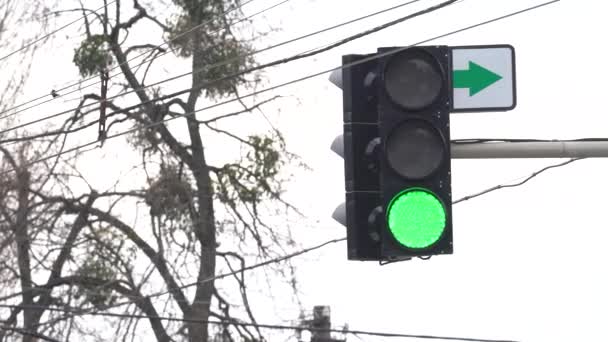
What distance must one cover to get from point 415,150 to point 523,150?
0.68 meters

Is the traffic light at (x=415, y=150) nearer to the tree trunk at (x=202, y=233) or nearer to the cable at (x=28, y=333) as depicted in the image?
the cable at (x=28, y=333)

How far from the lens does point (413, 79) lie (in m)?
6.94

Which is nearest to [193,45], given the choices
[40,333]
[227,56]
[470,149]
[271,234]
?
[227,56]

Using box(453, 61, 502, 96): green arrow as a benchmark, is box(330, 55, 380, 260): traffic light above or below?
below

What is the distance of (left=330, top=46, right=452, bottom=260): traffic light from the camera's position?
6758mm

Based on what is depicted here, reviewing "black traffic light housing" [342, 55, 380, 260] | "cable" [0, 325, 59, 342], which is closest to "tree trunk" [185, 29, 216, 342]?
"cable" [0, 325, 59, 342]

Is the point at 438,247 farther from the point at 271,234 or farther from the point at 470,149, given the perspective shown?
the point at 271,234

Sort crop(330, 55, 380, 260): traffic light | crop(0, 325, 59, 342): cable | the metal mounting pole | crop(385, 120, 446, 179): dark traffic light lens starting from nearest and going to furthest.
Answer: crop(385, 120, 446, 179): dark traffic light lens
crop(330, 55, 380, 260): traffic light
the metal mounting pole
crop(0, 325, 59, 342): cable

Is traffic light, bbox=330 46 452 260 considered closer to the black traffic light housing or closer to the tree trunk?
the black traffic light housing

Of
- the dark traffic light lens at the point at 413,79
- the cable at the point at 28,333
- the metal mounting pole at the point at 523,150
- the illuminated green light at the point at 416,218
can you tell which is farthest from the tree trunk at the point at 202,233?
the illuminated green light at the point at 416,218

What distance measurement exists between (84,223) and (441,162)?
16731 millimetres

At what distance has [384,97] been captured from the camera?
22.7 feet

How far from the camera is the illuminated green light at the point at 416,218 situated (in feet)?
22.0

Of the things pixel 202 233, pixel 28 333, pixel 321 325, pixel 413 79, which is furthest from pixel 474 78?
pixel 202 233
